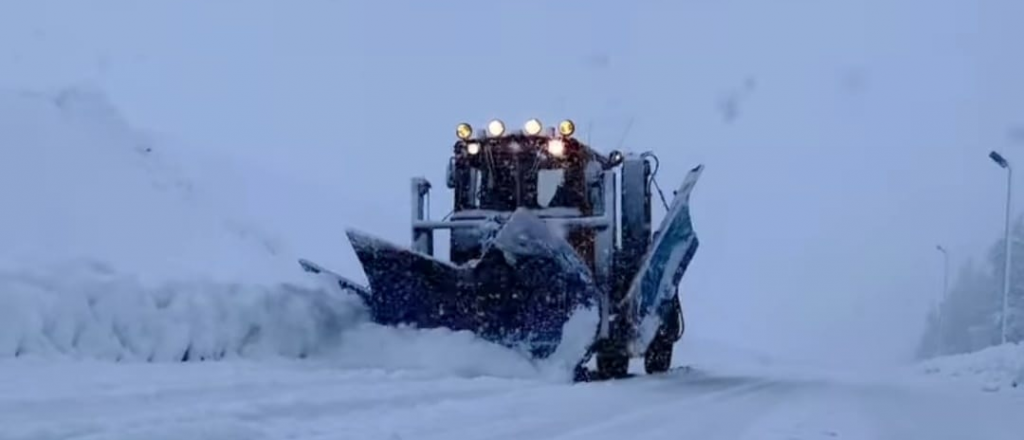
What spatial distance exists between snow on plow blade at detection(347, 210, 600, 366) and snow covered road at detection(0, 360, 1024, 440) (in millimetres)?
666

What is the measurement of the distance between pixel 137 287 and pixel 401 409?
3016mm

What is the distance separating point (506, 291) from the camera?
31.1 ft

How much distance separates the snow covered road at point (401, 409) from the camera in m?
4.90

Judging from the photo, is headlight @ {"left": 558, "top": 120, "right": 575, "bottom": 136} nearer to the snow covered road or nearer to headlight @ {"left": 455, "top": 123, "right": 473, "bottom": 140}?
headlight @ {"left": 455, "top": 123, "right": 473, "bottom": 140}

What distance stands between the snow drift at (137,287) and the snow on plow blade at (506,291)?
0.70 feet

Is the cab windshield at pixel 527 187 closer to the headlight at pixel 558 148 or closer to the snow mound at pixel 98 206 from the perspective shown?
the headlight at pixel 558 148

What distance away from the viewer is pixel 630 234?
37.8 feet

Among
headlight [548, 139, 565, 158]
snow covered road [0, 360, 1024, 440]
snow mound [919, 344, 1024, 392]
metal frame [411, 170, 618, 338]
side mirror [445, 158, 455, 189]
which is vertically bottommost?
snow mound [919, 344, 1024, 392]

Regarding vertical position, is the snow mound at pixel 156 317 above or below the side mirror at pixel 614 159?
below

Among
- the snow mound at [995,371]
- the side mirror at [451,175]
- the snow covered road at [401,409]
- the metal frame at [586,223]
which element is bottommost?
the snow mound at [995,371]

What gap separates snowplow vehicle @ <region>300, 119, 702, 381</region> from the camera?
9.29 m

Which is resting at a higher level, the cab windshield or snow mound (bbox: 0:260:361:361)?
the cab windshield

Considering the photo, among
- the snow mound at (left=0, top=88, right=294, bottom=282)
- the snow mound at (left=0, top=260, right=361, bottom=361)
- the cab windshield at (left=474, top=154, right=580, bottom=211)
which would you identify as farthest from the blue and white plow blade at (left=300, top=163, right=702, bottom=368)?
the snow mound at (left=0, top=88, right=294, bottom=282)

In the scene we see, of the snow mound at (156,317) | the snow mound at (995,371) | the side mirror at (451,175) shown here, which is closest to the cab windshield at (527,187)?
the side mirror at (451,175)
